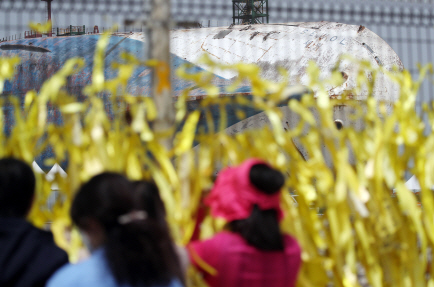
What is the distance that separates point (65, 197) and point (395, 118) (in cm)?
127

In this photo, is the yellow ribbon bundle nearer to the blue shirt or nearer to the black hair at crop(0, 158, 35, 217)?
the black hair at crop(0, 158, 35, 217)

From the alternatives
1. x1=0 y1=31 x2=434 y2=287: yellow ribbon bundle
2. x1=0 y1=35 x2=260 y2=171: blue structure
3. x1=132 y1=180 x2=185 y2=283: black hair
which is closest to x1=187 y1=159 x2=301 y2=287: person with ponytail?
x1=132 y1=180 x2=185 y2=283: black hair

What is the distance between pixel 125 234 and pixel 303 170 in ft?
3.39

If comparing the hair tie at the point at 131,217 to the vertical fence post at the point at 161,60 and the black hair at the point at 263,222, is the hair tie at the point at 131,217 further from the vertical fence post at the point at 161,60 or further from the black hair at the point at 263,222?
the vertical fence post at the point at 161,60

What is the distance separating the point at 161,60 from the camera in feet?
6.03

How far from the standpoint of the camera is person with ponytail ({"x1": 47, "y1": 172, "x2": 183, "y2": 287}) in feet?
3.16

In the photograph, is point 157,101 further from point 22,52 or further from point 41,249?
point 22,52

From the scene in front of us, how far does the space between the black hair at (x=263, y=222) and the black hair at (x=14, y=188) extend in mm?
514

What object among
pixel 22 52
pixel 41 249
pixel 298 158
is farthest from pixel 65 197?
pixel 22 52

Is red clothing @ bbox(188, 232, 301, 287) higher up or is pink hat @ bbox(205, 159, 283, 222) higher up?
pink hat @ bbox(205, 159, 283, 222)

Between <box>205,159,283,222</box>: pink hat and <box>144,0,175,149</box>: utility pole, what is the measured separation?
1.56ft

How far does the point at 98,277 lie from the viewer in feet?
3.14

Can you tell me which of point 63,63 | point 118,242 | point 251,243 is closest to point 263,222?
point 251,243

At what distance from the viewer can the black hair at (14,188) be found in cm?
123
